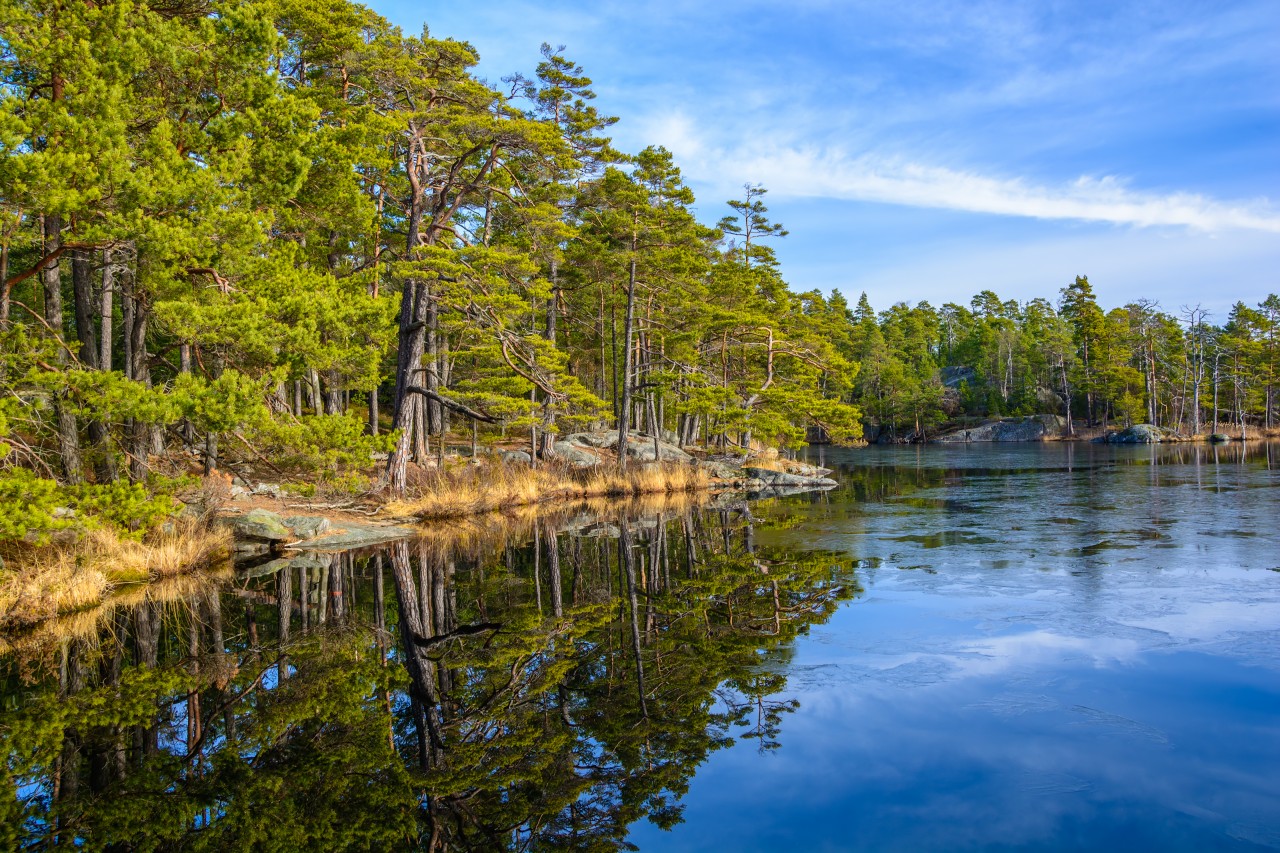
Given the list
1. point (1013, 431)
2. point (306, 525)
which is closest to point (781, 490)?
point (306, 525)

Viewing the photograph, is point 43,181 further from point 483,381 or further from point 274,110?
point 483,381

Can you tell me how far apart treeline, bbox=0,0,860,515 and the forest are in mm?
56

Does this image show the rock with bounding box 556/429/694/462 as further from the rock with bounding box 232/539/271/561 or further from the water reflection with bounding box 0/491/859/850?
the water reflection with bounding box 0/491/859/850

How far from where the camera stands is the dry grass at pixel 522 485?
63.1ft

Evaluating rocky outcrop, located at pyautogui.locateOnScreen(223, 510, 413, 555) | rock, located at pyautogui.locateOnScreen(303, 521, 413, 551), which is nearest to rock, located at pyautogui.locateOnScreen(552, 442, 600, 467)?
rock, located at pyautogui.locateOnScreen(303, 521, 413, 551)

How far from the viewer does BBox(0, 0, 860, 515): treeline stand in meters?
9.40

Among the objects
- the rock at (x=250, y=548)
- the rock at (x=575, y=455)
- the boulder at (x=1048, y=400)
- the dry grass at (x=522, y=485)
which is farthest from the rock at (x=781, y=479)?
the boulder at (x=1048, y=400)

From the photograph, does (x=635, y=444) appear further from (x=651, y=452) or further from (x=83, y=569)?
(x=83, y=569)

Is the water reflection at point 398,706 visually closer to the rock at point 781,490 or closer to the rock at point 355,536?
the rock at point 355,536

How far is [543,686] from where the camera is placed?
7.31 meters

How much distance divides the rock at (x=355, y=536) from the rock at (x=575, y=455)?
9256 mm

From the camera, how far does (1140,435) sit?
57.6 meters

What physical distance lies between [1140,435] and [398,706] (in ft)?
209

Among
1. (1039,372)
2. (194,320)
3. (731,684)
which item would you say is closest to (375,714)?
(731,684)
